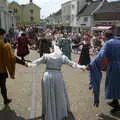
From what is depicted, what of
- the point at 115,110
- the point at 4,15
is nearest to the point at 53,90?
the point at 115,110

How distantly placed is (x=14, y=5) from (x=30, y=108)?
3785 inches

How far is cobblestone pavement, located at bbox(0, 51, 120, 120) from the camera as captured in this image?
6.53 meters

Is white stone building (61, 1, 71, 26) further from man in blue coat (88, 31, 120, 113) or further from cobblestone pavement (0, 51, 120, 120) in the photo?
man in blue coat (88, 31, 120, 113)

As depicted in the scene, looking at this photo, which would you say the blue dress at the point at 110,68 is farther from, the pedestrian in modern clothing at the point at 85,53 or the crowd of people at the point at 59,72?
the pedestrian in modern clothing at the point at 85,53

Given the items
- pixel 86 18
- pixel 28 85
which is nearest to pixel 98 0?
pixel 86 18

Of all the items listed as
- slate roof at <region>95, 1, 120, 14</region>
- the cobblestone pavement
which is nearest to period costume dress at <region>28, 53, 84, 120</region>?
the cobblestone pavement

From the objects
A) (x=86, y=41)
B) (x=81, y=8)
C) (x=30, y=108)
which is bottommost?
(x=30, y=108)

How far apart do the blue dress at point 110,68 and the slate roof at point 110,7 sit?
46437 millimetres

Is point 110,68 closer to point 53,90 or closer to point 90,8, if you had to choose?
point 53,90

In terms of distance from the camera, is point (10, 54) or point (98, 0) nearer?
point (10, 54)

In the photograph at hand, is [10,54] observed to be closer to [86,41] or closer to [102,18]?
[86,41]

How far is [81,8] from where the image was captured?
65688 mm

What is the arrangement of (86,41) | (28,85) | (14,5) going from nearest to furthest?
(28,85)
(86,41)
(14,5)

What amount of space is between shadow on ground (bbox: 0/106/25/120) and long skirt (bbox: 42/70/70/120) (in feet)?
2.97
